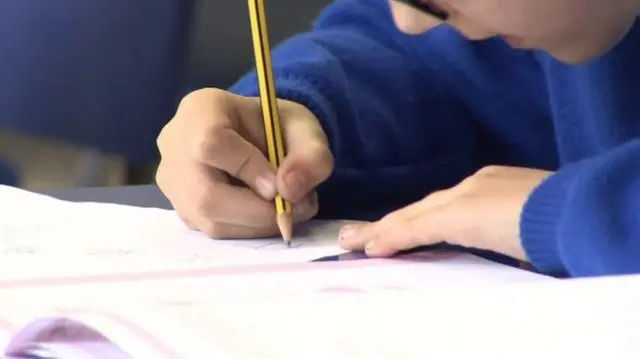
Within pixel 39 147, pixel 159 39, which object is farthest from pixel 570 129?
pixel 39 147

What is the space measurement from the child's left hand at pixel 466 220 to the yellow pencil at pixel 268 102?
0.15ft

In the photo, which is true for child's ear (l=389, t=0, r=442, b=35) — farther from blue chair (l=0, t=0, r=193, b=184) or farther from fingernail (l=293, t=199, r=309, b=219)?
blue chair (l=0, t=0, r=193, b=184)

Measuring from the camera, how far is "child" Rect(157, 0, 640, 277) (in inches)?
18.7

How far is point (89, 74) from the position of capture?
49.3 inches

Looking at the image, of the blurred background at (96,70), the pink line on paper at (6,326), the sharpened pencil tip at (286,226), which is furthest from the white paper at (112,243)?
the blurred background at (96,70)

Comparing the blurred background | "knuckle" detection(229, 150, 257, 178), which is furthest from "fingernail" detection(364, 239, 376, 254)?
the blurred background

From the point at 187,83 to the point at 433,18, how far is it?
790 millimetres

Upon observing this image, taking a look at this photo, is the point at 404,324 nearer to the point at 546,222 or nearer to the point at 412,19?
the point at 546,222

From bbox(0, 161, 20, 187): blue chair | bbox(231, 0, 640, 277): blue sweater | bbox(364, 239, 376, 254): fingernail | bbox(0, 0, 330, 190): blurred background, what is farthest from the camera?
bbox(0, 161, 20, 187): blue chair

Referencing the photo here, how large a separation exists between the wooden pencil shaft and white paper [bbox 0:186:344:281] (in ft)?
0.15

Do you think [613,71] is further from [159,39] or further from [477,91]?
[159,39]

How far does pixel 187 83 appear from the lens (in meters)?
1.30

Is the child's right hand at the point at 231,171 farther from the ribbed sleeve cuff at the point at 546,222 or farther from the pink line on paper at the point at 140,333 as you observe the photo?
the pink line on paper at the point at 140,333

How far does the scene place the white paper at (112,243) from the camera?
0.52m
